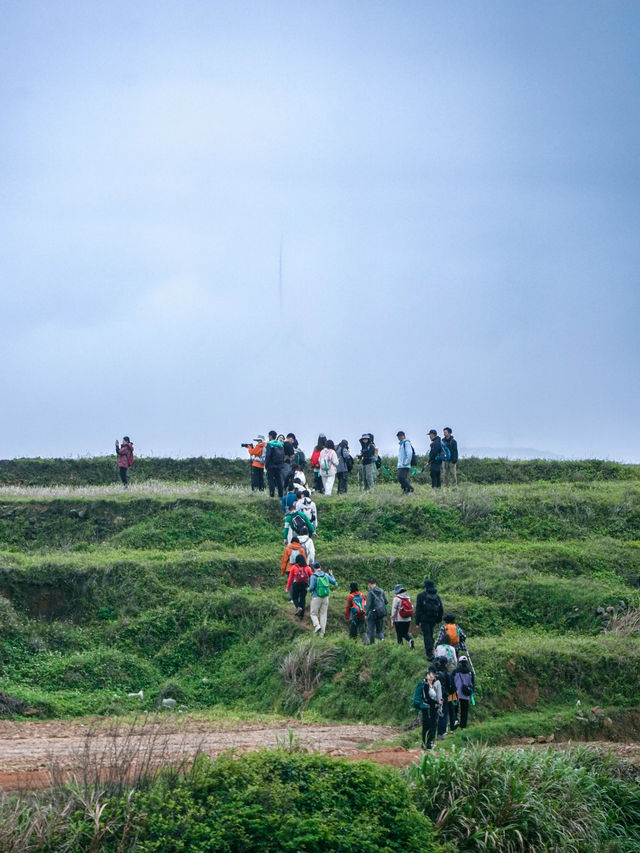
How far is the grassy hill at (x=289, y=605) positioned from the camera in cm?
1789

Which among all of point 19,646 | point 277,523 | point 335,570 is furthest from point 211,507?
point 19,646

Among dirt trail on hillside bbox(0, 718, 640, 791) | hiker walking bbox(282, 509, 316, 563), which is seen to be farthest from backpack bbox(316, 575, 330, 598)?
dirt trail on hillside bbox(0, 718, 640, 791)

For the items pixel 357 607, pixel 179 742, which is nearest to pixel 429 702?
pixel 179 742

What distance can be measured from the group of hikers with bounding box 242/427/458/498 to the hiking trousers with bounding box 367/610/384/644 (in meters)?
6.60

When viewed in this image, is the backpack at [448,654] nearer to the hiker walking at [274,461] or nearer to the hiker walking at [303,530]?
the hiker walking at [303,530]

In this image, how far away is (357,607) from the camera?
1962 cm

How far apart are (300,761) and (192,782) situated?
4.05 ft

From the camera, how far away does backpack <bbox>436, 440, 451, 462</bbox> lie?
2873 centimetres

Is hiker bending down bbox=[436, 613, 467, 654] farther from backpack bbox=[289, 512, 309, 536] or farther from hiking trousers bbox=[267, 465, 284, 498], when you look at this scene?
hiking trousers bbox=[267, 465, 284, 498]

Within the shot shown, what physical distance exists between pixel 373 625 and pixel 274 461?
8031mm

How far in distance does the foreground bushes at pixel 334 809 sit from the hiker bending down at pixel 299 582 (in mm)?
8345

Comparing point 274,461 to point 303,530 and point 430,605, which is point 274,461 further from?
point 430,605

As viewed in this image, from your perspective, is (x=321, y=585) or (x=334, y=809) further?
(x=321, y=585)

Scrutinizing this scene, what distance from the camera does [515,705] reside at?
57.1 ft
